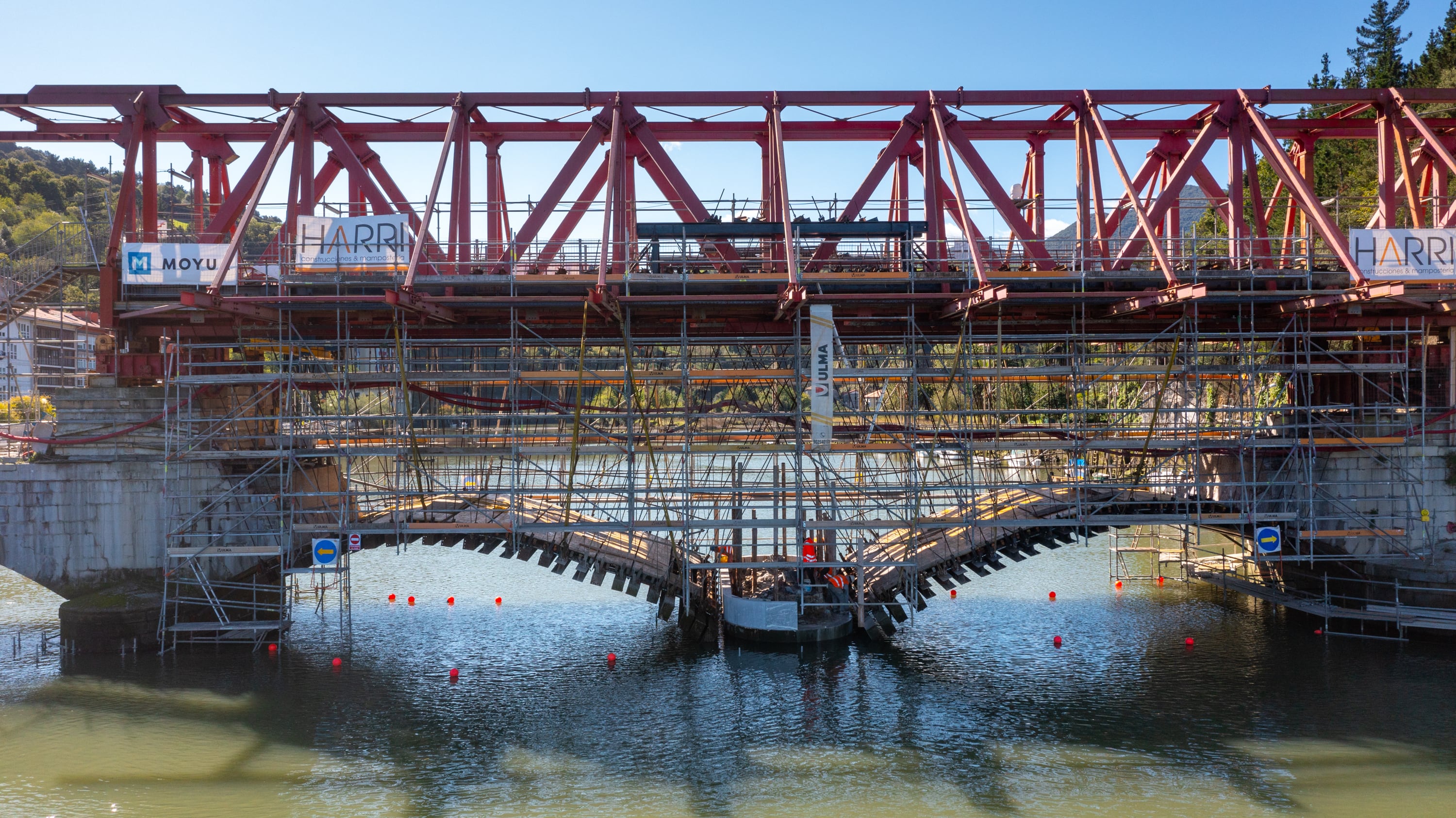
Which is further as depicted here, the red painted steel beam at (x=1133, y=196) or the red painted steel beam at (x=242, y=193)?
the red painted steel beam at (x=242, y=193)

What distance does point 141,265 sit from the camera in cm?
1884

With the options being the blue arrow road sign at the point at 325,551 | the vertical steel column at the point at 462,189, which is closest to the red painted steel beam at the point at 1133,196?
the vertical steel column at the point at 462,189

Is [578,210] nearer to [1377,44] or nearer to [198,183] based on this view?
[198,183]

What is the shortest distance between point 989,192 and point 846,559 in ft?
30.1

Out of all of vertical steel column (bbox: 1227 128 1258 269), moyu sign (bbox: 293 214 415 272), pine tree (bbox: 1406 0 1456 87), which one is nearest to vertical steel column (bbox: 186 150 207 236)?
moyu sign (bbox: 293 214 415 272)

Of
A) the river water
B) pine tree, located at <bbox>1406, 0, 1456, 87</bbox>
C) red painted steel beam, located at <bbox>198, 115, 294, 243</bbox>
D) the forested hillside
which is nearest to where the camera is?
the river water

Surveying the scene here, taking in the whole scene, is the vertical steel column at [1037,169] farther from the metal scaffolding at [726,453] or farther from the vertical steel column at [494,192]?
the vertical steel column at [494,192]

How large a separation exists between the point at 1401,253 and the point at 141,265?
83.3 ft

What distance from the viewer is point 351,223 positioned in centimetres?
1855

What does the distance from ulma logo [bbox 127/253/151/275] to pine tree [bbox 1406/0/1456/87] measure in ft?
159

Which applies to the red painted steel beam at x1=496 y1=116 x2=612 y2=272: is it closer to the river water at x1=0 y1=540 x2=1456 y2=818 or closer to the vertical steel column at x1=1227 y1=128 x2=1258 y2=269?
the river water at x1=0 y1=540 x2=1456 y2=818

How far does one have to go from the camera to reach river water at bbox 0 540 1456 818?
1309cm

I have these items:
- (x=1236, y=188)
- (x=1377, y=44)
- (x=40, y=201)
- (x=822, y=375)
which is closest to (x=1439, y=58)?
(x=1377, y=44)

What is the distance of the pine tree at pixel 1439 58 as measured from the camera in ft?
136
